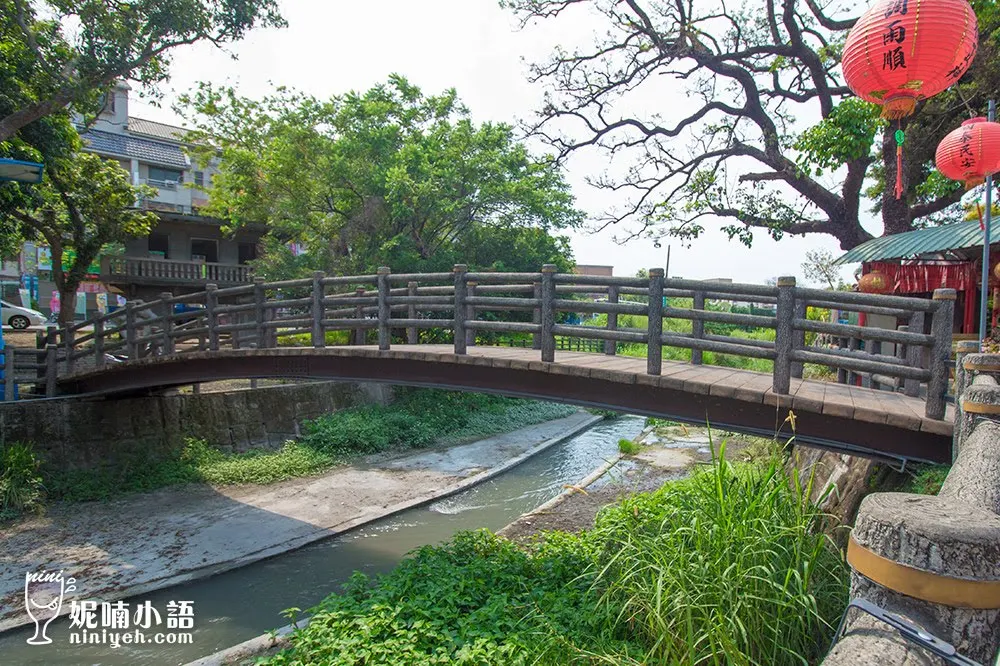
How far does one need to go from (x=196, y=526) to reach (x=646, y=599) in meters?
8.63

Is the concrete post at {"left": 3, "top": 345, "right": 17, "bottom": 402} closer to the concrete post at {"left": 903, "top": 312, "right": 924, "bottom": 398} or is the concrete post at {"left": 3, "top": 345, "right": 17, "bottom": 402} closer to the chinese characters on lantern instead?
the concrete post at {"left": 903, "top": 312, "right": 924, "bottom": 398}

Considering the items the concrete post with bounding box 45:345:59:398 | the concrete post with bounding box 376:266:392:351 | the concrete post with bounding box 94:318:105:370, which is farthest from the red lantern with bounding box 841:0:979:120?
the concrete post with bounding box 45:345:59:398

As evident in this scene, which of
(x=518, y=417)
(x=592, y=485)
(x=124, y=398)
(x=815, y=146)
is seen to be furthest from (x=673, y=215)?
(x=124, y=398)

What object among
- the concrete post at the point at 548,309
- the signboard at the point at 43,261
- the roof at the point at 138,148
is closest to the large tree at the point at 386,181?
the concrete post at the point at 548,309

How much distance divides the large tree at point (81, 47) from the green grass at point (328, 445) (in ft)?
22.4

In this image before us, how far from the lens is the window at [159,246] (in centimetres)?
2353

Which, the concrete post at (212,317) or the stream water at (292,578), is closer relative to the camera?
the stream water at (292,578)

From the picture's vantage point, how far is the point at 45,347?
13195 millimetres

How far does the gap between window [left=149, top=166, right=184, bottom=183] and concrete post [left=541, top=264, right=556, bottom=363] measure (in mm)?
29712

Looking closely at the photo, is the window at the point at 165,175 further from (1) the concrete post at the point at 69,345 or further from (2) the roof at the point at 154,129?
(1) the concrete post at the point at 69,345

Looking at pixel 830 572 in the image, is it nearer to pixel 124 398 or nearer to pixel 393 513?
pixel 393 513

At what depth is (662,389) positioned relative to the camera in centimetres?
583

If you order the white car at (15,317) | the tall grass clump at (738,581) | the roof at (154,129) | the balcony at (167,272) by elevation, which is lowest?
the tall grass clump at (738,581)

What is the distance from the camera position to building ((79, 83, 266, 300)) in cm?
2166
